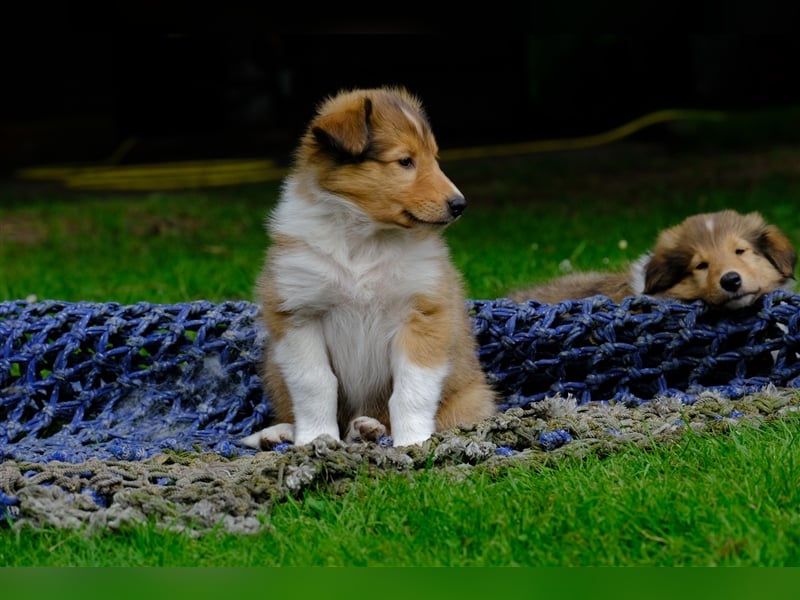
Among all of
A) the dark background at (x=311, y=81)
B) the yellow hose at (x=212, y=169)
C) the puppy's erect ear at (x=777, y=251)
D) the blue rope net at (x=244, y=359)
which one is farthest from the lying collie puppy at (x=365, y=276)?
the dark background at (x=311, y=81)

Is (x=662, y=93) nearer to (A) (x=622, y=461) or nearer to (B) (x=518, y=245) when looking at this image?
(B) (x=518, y=245)

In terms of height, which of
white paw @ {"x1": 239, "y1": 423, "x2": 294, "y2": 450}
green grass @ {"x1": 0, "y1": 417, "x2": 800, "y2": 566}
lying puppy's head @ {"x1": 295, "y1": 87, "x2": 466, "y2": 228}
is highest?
lying puppy's head @ {"x1": 295, "y1": 87, "x2": 466, "y2": 228}

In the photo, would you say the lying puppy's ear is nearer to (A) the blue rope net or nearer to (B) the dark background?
(A) the blue rope net

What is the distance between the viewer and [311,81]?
14961 millimetres

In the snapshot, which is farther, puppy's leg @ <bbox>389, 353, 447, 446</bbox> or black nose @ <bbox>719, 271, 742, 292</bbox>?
black nose @ <bbox>719, 271, 742, 292</bbox>

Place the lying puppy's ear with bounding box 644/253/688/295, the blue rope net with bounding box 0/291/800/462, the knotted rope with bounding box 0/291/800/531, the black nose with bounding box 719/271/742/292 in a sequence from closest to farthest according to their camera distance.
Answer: the knotted rope with bounding box 0/291/800/531, the blue rope net with bounding box 0/291/800/462, the black nose with bounding box 719/271/742/292, the lying puppy's ear with bounding box 644/253/688/295

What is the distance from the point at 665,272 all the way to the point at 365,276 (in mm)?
1627

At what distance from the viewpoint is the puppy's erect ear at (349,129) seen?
13.2ft

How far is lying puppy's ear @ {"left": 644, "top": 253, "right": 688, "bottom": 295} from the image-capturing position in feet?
16.9

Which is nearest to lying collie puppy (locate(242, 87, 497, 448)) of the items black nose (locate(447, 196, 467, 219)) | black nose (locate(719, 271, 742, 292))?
black nose (locate(447, 196, 467, 219))

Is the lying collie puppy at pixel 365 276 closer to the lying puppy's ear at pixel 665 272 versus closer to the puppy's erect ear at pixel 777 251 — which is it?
the lying puppy's ear at pixel 665 272

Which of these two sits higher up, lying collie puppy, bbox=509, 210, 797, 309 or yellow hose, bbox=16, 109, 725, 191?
lying collie puppy, bbox=509, 210, 797, 309

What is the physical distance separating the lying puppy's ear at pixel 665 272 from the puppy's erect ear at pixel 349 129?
5.64 feet

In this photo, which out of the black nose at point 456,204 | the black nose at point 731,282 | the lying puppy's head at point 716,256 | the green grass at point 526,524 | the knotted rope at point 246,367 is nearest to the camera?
the green grass at point 526,524
